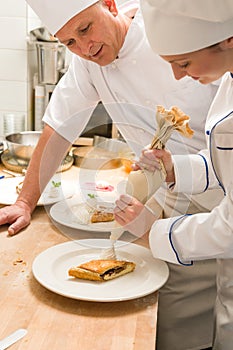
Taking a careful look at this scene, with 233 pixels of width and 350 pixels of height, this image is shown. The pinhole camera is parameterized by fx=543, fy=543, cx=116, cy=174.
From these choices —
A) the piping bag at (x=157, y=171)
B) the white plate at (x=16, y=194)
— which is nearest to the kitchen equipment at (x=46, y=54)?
the white plate at (x=16, y=194)

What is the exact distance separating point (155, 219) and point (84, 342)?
0.42 meters

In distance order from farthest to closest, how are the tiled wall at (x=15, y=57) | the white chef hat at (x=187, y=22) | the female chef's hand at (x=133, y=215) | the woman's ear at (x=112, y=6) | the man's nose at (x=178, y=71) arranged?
the tiled wall at (x=15, y=57) < the woman's ear at (x=112, y=6) < the female chef's hand at (x=133, y=215) < the man's nose at (x=178, y=71) < the white chef hat at (x=187, y=22)

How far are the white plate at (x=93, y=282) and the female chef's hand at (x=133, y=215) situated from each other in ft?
0.20

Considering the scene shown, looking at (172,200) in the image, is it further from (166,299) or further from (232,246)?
(232,246)

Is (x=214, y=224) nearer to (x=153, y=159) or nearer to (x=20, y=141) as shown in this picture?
(x=153, y=159)

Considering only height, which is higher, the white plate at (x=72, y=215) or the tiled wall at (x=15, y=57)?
the tiled wall at (x=15, y=57)

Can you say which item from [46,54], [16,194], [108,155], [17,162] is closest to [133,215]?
[108,155]

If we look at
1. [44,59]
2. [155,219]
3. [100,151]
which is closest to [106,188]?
[100,151]

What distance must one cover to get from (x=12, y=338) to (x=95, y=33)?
30.0 inches

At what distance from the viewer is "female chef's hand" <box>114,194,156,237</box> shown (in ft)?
4.17

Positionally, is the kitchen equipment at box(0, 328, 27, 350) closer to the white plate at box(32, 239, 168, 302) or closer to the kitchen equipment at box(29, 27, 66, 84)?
the white plate at box(32, 239, 168, 302)

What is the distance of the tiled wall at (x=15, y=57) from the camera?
235 centimetres

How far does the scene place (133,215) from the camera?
1267mm

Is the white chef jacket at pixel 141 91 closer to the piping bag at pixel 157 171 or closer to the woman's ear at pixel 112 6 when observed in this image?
the woman's ear at pixel 112 6
